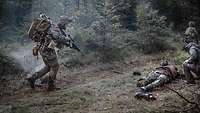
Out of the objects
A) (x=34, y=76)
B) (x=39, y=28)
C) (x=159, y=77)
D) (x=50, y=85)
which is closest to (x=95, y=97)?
(x=50, y=85)

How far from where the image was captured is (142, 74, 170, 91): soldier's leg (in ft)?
33.4

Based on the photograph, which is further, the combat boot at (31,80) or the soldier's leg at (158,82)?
the combat boot at (31,80)

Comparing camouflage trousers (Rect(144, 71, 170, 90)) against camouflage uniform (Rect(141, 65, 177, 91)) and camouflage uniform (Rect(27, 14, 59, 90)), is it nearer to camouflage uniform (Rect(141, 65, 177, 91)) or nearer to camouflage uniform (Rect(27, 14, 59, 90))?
camouflage uniform (Rect(141, 65, 177, 91))

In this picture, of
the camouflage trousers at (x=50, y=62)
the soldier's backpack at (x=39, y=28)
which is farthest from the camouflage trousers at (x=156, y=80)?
the soldier's backpack at (x=39, y=28)

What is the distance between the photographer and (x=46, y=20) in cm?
1093

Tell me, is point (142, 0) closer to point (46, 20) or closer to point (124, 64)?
point (124, 64)

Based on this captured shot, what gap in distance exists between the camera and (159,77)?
10703mm

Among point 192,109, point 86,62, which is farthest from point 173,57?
point 192,109

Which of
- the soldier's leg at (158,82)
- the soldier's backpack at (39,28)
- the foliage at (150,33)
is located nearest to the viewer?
the soldier's leg at (158,82)

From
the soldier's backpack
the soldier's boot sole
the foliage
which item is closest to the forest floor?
the soldier's boot sole

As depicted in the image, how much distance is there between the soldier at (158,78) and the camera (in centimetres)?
1031

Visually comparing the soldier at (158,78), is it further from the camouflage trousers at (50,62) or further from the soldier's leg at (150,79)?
the camouflage trousers at (50,62)

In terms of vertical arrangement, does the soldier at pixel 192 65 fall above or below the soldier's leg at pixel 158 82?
above

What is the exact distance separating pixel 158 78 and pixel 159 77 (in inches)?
1.8
